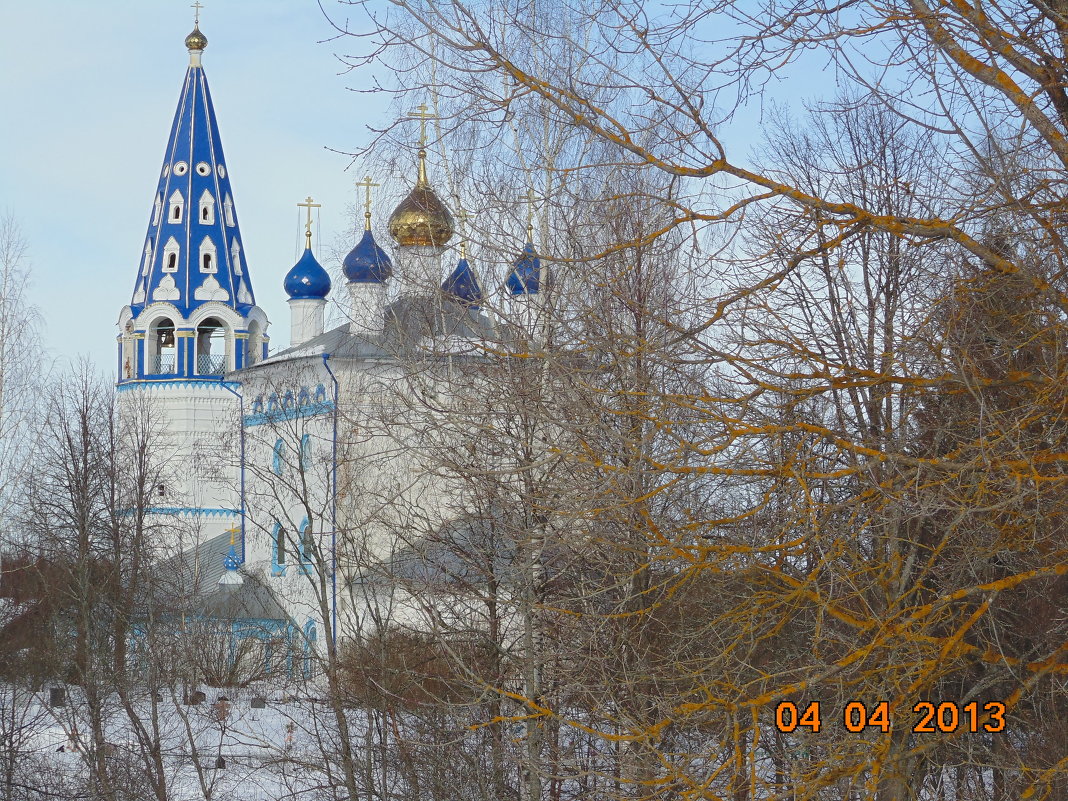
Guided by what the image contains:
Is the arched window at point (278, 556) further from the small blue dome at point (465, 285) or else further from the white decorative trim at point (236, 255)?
the small blue dome at point (465, 285)

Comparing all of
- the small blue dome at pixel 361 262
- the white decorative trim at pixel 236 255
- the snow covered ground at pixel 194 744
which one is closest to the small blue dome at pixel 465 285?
the snow covered ground at pixel 194 744

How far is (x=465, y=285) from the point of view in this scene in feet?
36.2

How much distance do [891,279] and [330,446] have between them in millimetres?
13623

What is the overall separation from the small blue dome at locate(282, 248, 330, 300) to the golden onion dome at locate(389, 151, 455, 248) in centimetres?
1404

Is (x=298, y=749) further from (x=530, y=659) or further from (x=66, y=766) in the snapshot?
(x=530, y=659)

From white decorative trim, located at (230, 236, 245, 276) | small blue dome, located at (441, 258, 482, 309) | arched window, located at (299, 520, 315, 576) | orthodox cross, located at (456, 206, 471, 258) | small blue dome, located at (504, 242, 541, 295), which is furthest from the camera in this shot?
white decorative trim, located at (230, 236, 245, 276)

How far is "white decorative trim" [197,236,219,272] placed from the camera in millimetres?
28453

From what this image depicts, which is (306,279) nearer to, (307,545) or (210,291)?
(210,291)

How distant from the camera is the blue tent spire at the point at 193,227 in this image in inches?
1110

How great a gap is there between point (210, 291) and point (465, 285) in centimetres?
1851

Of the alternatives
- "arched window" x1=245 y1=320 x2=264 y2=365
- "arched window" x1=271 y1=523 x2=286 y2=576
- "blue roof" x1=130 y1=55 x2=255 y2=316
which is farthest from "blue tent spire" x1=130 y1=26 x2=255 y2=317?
"arched window" x1=271 y1=523 x2=286 y2=576
